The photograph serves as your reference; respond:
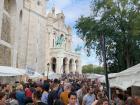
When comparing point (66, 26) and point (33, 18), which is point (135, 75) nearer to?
point (33, 18)

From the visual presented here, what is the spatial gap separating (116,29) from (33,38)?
96.2 ft

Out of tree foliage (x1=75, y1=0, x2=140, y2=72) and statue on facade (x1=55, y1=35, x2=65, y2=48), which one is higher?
statue on facade (x1=55, y1=35, x2=65, y2=48)

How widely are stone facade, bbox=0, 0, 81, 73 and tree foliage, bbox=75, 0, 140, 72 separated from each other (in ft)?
25.8

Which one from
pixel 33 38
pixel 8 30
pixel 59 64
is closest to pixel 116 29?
pixel 8 30

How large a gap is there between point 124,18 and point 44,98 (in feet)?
71.2

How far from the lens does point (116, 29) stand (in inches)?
1253

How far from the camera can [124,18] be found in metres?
31.3

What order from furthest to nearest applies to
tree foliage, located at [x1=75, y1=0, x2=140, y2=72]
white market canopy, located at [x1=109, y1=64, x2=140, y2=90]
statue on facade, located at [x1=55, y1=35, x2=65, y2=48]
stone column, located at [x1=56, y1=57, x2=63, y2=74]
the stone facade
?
statue on facade, located at [x1=55, y1=35, x2=65, y2=48] → stone column, located at [x1=56, y1=57, x2=63, y2=74] → the stone facade → tree foliage, located at [x1=75, y1=0, x2=140, y2=72] → white market canopy, located at [x1=109, y1=64, x2=140, y2=90]

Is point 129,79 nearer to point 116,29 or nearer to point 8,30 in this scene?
point 116,29

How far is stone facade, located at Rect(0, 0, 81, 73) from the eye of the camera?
35.7 m

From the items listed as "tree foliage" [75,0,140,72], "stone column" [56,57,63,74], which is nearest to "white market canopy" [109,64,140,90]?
"tree foliage" [75,0,140,72]

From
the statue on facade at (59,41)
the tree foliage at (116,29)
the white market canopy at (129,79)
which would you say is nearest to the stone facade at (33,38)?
the statue on facade at (59,41)

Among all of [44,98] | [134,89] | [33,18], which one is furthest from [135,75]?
[33,18]

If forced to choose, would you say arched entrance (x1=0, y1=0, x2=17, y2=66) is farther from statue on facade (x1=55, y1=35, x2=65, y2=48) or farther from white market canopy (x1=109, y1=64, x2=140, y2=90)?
statue on facade (x1=55, y1=35, x2=65, y2=48)
